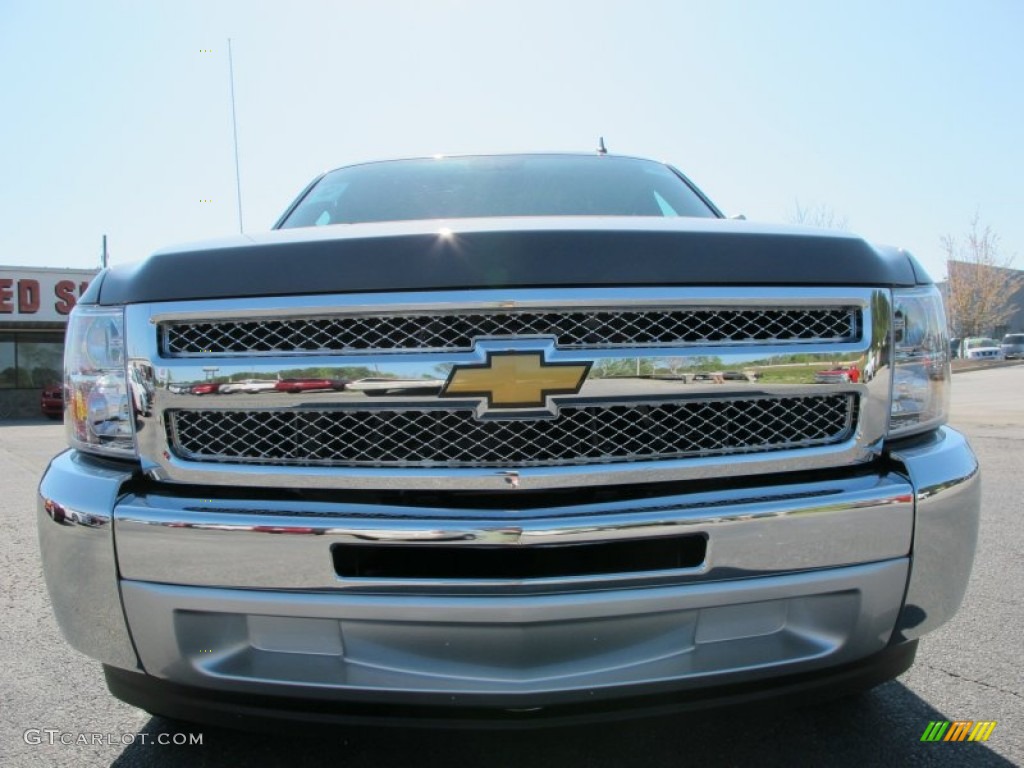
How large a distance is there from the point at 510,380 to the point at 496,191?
1658mm

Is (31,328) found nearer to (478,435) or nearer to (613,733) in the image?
(613,733)

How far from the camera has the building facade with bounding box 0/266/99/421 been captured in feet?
79.1

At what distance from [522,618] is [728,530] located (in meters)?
0.45

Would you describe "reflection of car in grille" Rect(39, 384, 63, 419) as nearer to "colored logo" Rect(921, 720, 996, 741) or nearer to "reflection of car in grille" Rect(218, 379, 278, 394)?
"reflection of car in grille" Rect(218, 379, 278, 394)

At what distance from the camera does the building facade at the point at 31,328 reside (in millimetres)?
24109

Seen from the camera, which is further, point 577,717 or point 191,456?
point 191,456

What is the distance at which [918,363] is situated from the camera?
1.79 m

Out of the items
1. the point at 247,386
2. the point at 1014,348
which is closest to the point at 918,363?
the point at 247,386

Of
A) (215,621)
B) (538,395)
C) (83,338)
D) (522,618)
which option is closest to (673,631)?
(522,618)

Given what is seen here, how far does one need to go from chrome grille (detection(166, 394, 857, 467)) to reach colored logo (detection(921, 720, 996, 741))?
3.36 ft

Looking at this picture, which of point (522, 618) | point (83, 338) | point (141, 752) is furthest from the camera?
point (141, 752)

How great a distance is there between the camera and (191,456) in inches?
64.2

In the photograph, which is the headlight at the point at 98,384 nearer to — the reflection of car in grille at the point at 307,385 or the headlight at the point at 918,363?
the reflection of car in grille at the point at 307,385

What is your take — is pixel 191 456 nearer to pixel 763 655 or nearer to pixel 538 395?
pixel 538 395
